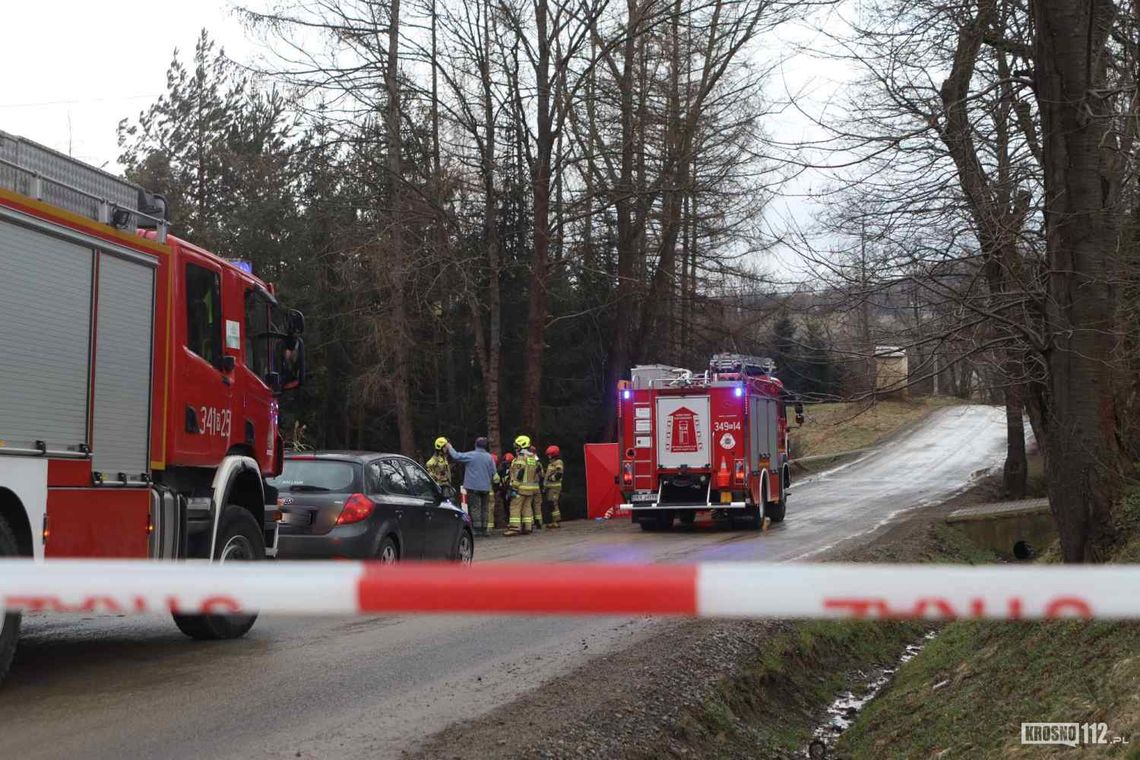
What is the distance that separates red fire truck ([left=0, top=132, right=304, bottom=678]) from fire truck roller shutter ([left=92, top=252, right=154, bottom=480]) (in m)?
0.01

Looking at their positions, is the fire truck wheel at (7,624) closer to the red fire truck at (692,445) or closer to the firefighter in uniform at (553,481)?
the red fire truck at (692,445)

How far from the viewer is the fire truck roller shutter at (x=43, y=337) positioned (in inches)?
252

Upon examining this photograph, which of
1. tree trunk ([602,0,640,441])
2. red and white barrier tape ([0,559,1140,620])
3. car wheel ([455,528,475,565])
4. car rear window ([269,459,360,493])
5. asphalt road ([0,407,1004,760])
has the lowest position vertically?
asphalt road ([0,407,1004,760])

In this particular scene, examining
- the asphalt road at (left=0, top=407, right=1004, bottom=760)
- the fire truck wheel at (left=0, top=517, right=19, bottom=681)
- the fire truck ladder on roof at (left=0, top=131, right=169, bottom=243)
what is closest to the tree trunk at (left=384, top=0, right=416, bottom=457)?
the asphalt road at (left=0, top=407, right=1004, bottom=760)

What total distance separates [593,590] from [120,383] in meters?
5.59

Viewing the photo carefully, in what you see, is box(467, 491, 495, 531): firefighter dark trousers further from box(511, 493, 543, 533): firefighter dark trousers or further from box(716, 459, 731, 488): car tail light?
box(716, 459, 731, 488): car tail light

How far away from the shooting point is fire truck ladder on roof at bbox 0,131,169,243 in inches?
261

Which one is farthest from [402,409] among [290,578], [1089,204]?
[290,578]

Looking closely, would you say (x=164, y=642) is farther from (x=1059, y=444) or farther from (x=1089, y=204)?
(x=1089, y=204)

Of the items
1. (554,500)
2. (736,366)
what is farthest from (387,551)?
(736,366)

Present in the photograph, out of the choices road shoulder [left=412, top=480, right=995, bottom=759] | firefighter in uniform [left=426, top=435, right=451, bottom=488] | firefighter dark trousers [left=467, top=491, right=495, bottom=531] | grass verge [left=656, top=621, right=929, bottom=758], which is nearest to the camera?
road shoulder [left=412, top=480, right=995, bottom=759]

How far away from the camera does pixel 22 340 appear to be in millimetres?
6523

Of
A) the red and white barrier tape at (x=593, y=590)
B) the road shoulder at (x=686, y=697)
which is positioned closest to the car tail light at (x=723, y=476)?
the road shoulder at (x=686, y=697)

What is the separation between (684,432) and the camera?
2158 cm
